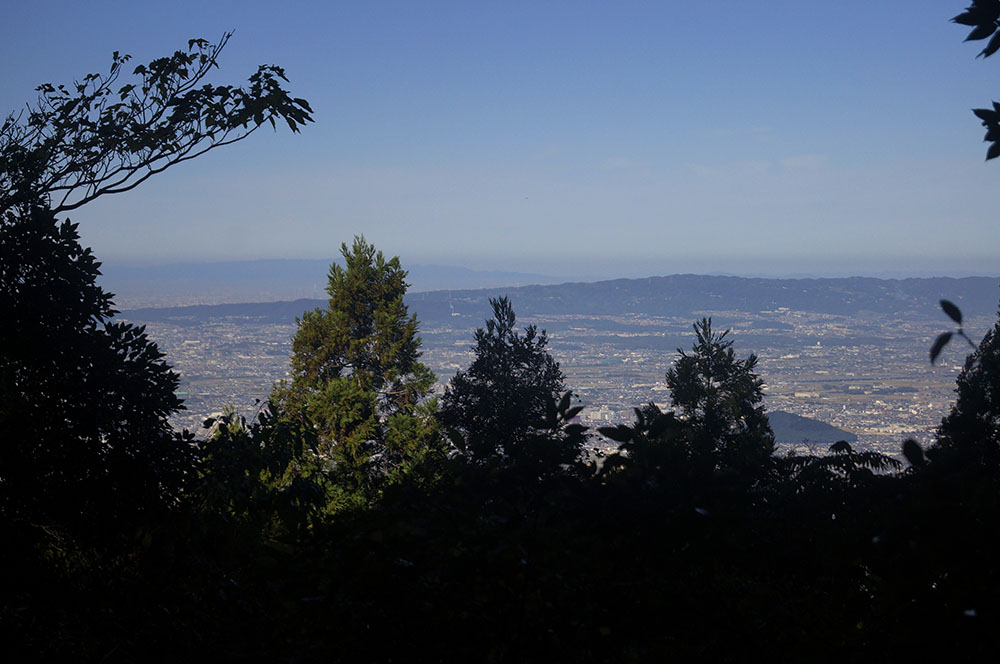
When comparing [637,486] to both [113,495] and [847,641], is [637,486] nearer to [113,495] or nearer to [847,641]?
[847,641]

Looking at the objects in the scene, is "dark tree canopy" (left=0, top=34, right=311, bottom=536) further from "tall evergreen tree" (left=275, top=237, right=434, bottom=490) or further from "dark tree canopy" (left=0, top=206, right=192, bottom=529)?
"tall evergreen tree" (left=275, top=237, right=434, bottom=490)

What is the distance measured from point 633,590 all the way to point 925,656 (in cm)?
139

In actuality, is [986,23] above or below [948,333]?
above

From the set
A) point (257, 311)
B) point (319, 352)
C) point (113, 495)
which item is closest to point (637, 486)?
point (113, 495)

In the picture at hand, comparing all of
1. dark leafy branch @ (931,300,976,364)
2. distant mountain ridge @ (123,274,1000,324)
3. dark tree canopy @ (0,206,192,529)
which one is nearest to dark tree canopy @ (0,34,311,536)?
dark tree canopy @ (0,206,192,529)

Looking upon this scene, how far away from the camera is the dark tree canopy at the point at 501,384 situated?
14.6 metres

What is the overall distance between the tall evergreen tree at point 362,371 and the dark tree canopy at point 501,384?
Result: 2945 mm

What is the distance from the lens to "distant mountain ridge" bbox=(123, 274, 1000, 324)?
556ft

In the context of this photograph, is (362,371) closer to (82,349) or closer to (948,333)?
(82,349)

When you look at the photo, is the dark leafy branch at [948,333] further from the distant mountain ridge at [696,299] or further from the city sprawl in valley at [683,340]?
the distant mountain ridge at [696,299]

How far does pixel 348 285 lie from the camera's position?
21.6m

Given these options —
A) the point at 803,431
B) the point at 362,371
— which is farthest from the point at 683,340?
the point at 362,371

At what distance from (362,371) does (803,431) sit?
67.9 m

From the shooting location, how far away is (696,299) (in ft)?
610
